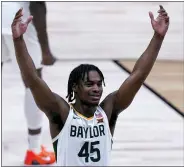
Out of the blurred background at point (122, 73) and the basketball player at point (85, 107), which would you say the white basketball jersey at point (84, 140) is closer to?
the basketball player at point (85, 107)

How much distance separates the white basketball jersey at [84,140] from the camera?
4.12 m

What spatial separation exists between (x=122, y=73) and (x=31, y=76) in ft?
17.9

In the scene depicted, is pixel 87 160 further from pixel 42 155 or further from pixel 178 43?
pixel 178 43

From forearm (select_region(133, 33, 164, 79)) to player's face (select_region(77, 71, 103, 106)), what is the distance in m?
0.27

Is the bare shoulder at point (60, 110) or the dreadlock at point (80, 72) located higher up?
the dreadlock at point (80, 72)

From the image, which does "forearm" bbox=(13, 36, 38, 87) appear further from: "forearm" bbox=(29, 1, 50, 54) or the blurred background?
the blurred background

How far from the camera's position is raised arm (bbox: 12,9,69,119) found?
13.1 ft

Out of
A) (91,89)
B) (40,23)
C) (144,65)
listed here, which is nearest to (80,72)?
(91,89)

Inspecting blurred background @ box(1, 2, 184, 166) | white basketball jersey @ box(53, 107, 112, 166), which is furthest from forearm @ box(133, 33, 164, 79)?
blurred background @ box(1, 2, 184, 166)

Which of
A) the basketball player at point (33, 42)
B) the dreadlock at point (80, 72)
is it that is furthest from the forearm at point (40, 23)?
the dreadlock at point (80, 72)

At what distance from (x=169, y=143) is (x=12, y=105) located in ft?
6.67

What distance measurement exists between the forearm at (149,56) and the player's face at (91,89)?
274 millimetres

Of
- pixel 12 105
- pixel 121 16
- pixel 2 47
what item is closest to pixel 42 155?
pixel 2 47

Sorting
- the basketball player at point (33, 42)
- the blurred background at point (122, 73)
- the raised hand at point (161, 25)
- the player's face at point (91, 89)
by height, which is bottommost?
the blurred background at point (122, 73)
